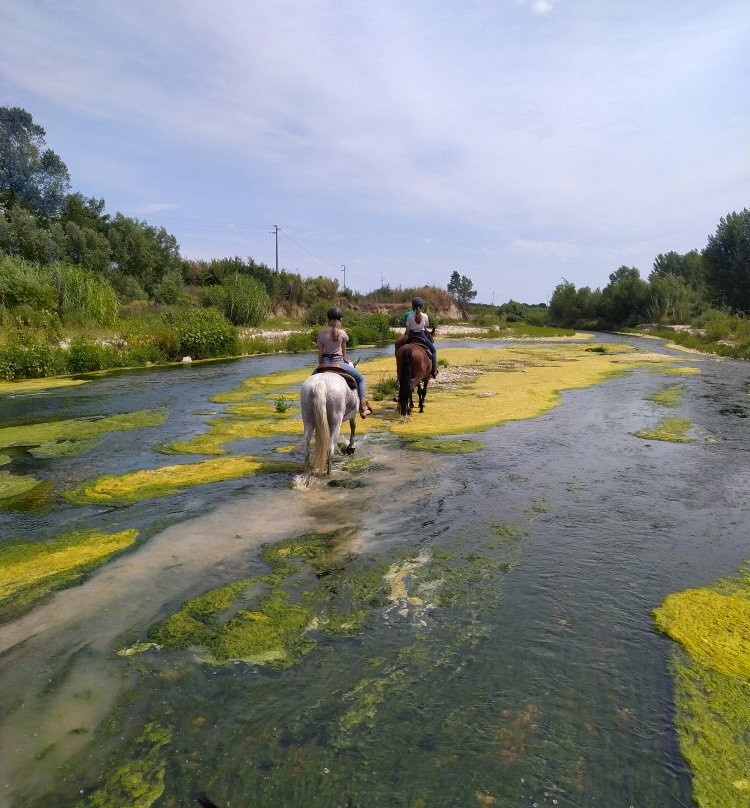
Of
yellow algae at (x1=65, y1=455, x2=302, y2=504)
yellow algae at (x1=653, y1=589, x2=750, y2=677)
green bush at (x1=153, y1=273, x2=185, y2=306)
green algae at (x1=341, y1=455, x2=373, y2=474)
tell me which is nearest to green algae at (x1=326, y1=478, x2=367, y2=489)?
green algae at (x1=341, y1=455, x2=373, y2=474)

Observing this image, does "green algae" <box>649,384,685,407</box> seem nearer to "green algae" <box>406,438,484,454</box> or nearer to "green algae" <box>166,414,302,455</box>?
"green algae" <box>406,438,484,454</box>

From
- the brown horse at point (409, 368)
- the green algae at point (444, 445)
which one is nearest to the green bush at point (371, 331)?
the brown horse at point (409, 368)

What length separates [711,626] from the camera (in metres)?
3.64

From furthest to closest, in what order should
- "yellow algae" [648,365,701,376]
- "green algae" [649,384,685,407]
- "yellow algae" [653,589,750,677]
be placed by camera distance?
1. "yellow algae" [648,365,701,376]
2. "green algae" [649,384,685,407]
3. "yellow algae" [653,589,750,677]

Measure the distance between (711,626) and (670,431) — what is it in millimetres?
6841

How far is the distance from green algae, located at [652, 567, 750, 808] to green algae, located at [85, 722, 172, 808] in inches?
97.1

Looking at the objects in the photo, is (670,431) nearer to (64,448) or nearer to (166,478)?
(166,478)

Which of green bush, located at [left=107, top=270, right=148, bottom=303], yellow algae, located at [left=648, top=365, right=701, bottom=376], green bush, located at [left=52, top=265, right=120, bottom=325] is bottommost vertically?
yellow algae, located at [left=648, top=365, right=701, bottom=376]

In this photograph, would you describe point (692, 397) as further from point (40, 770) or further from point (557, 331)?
point (557, 331)

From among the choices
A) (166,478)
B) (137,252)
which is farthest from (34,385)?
(137,252)

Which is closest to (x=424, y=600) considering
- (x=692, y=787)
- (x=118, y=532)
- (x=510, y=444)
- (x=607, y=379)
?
(x=692, y=787)

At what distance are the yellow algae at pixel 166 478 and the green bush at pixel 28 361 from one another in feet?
41.3

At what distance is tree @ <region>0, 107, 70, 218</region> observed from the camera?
44156mm

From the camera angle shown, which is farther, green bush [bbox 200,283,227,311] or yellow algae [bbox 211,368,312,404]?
green bush [bbox 200,283,227,311]
